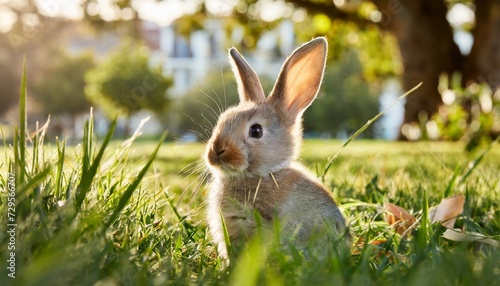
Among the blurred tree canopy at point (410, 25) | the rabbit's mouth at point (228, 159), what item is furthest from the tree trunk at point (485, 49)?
the rabbit's mouth at point (228, 159)

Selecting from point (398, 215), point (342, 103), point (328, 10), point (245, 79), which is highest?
point (328, 10)

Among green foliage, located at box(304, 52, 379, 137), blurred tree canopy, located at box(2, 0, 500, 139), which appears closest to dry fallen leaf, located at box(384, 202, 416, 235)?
blurred tree canopy, located at box(2, 0, 500, 139)

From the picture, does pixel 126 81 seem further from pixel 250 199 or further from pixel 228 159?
pixel 250 199

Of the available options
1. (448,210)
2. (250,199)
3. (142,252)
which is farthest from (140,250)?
(448,210)

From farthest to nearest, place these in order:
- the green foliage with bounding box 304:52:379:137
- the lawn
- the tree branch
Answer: the green foliage with bounding box 304:52:379:137 → the tree branch → the lawn

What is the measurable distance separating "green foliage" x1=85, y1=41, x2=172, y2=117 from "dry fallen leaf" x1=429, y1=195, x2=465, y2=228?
32322mm

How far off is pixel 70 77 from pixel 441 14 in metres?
44.2

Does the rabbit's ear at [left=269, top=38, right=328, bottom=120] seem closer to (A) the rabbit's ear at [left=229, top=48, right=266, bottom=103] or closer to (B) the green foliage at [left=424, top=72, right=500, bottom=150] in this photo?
(A) the rabbit's ear at [left=229, top=48, right=266, bottom=103]

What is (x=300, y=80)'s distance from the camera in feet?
10.8

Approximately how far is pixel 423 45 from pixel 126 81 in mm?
21999

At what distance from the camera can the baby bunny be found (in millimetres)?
2689

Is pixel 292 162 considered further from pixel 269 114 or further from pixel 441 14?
pixel 441 14

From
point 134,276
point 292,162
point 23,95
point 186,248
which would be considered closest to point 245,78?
point 292,162

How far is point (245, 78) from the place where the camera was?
11.0 feet
